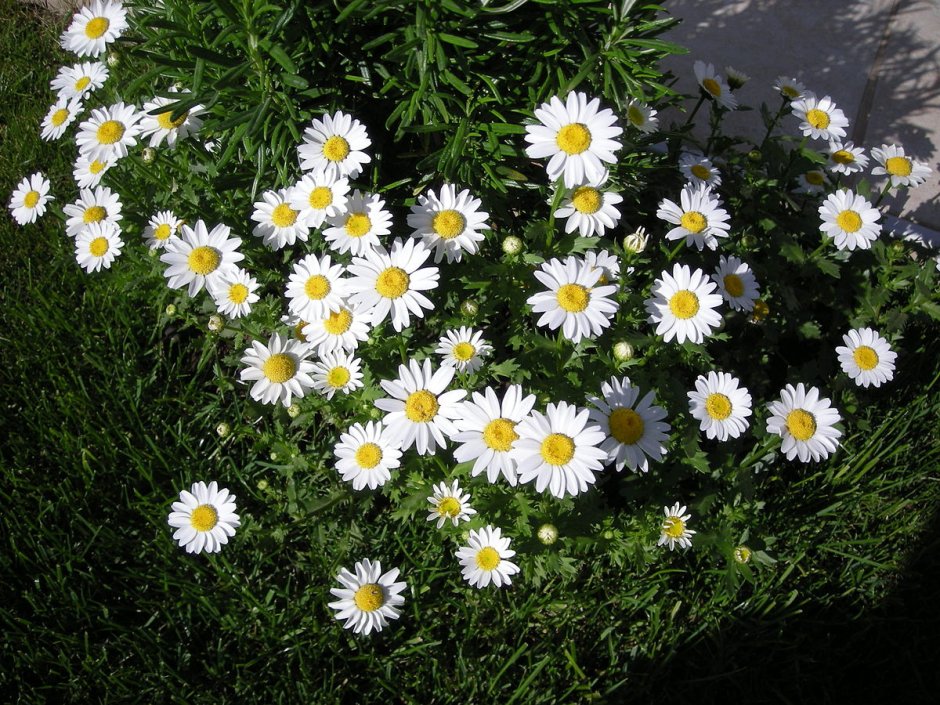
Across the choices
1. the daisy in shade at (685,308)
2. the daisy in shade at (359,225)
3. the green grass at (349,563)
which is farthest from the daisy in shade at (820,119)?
the daisy in shade at (359,225)

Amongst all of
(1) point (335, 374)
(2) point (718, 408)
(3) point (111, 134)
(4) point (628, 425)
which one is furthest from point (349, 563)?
(3) point (111, 134)

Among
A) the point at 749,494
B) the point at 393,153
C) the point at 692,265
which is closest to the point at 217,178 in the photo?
the point at 393,153

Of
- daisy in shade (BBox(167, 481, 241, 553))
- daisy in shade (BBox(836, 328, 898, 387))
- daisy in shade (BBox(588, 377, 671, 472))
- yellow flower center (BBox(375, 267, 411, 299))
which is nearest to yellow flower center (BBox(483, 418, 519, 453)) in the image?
daisy in shade (BBox(588, 377, 671, 472))

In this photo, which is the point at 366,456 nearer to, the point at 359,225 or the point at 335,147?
the point at 359,225

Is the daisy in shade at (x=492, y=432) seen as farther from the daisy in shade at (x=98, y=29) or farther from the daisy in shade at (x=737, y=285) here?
the daisy in shade at (x=98, y=29)

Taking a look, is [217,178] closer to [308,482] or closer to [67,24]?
[308,482]

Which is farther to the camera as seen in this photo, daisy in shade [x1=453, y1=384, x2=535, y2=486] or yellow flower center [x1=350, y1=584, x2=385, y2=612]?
yellow flower center [x1=350, y1=584, x2=385, y2=612]

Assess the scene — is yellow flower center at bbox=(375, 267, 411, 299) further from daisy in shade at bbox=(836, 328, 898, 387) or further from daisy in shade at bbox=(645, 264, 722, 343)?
daisy in shade at bbox=(836, 328, 898, 387)
